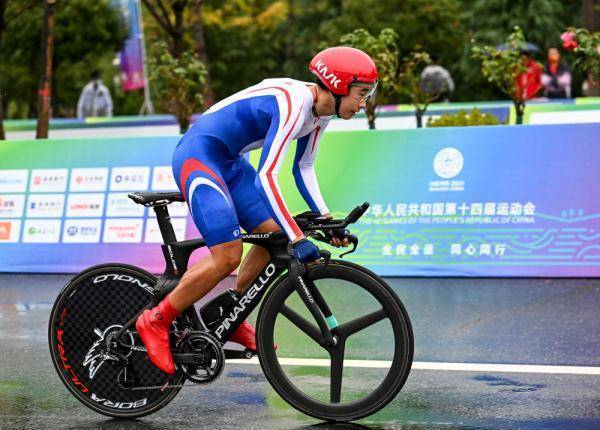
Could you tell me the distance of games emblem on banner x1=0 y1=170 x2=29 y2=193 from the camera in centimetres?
1155

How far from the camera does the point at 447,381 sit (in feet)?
21.5

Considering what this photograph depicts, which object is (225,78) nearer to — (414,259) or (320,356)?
(414,259)

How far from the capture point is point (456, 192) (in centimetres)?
1038

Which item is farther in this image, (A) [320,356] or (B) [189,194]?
(A) [320,356]

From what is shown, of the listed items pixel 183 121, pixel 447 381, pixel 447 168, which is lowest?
pixel 183 121

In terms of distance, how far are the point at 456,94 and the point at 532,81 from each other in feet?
77.4

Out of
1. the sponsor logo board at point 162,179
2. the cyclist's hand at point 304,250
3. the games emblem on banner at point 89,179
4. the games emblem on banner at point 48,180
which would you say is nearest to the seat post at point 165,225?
the cyclist's hand at point 304,250

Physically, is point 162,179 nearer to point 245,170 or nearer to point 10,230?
point 10,230

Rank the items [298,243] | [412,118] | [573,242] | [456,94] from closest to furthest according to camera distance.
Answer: [298,243] → [573,242] → [412,118] → [456,94]

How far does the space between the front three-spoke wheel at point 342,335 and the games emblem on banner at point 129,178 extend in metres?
5.49

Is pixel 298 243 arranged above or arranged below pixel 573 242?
above

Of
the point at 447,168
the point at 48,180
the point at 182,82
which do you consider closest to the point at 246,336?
the point at 447,168

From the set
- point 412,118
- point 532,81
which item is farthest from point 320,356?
point 412,118

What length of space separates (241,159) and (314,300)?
0.86 meters
